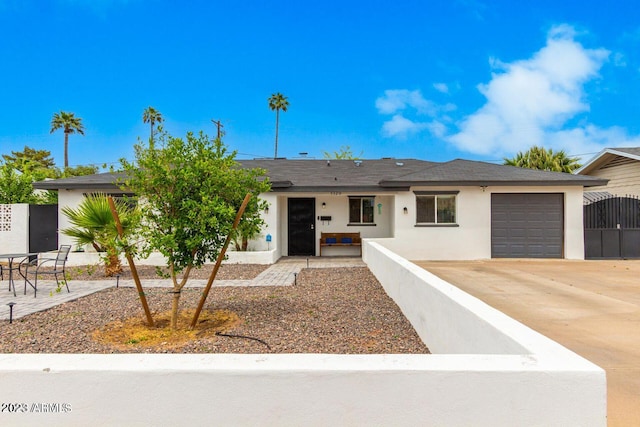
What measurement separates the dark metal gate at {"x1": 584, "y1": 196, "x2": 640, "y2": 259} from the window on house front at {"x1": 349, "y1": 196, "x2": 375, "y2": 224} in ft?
24.8

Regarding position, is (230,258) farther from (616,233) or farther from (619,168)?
(619,168)

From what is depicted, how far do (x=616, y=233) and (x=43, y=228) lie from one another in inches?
795

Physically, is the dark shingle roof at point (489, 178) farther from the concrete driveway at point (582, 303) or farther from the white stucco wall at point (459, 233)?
the concrete driveway at point (582, 303)

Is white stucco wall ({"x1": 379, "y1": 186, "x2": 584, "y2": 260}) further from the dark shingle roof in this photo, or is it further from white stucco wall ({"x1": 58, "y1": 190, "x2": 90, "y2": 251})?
white stucco wall ({"x1": 58, "y1": 190, "x2": 90, "y2": 251})

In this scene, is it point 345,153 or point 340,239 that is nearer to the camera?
point 340,239

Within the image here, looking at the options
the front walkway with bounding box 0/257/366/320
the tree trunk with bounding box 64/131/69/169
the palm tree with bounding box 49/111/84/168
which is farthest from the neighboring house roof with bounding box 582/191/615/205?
the tree trunk with bounding box 64/131/69/169

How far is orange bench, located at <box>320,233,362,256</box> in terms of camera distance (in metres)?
13.9

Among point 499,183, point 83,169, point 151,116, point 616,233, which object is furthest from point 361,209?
point 83,169

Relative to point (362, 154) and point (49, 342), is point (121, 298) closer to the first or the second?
point (49, 342)

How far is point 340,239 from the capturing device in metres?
14.0

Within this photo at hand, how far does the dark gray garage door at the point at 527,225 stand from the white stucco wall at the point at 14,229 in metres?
16.1

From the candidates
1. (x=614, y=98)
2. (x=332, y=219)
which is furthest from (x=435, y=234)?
(x=614, y=98)

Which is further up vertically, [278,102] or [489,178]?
[278,102]

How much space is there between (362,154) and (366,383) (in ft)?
138
